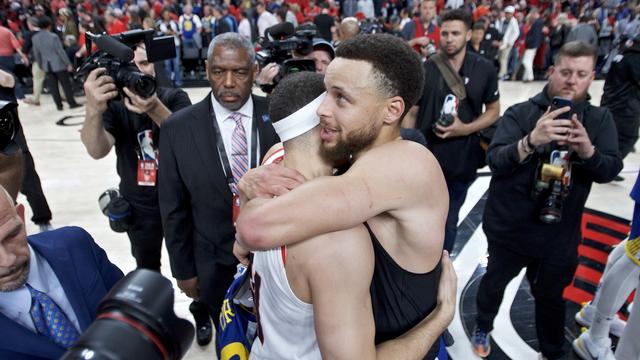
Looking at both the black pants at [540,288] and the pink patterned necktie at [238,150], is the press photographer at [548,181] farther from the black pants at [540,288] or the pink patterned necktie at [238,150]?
the pink patterned necktie at [238,150]

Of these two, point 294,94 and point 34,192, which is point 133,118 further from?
point 34,192

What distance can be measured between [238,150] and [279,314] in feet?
3.69

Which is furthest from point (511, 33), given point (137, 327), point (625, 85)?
point (137, 327)

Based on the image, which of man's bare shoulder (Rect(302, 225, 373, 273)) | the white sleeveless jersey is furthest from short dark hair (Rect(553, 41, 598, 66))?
the white sleeveless jersey

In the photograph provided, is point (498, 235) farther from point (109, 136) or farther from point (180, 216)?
point (109, 136)

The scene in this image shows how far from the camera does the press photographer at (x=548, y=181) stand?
2.19 metres

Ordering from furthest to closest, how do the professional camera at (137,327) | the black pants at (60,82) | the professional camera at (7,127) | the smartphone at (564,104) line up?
the black pants at (60,82) < the smartphone at (564,104) < the professional camera at (7,127) < the professional camera at (137,327)

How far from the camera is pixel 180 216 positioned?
2322 mm

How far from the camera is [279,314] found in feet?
4.40

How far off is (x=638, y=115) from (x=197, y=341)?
4607 mm

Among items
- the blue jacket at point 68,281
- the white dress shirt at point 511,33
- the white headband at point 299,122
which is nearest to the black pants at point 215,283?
the blue jacket at point 68,281

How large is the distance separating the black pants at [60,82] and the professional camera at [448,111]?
7.75m

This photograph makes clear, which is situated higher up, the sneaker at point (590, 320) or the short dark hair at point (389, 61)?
the short dark hair at point (389, 61)

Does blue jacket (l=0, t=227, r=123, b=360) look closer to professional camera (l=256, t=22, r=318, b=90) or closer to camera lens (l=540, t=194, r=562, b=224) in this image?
professional camera (l=256, t=22, r=318, b=90)
